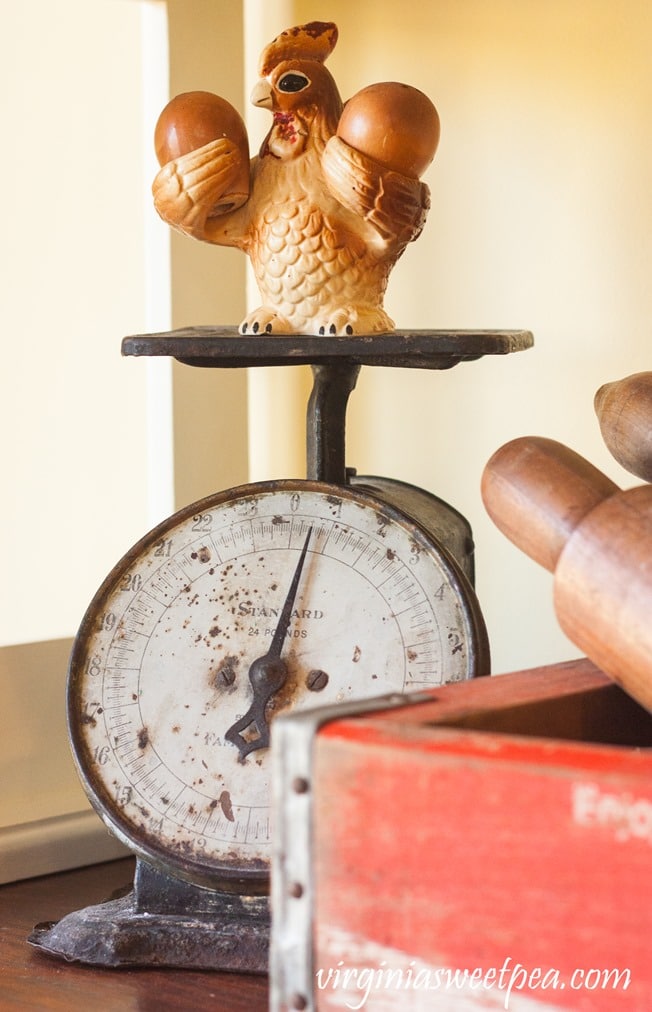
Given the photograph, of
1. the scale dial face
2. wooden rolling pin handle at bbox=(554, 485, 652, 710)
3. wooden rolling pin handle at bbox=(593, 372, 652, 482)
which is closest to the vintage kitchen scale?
the scale dial face

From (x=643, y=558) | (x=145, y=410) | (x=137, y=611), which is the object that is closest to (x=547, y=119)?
(x=145, y=410)

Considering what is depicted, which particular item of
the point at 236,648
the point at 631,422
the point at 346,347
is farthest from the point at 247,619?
the point at 631,422

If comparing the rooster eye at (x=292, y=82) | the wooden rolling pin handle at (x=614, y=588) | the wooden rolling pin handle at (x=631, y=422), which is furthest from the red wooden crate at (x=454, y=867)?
the rooster eye at (x=292, y=82)

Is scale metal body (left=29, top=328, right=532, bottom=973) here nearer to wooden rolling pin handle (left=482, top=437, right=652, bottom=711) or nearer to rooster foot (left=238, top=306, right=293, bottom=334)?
rooster foot (left=238, top=306, right=293, bottom=334)

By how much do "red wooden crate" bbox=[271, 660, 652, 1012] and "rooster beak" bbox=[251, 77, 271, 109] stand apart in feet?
1.86

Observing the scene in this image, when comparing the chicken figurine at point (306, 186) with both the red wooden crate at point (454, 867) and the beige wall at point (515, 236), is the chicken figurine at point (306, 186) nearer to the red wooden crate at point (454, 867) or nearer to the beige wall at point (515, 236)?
the beige wall at point (515, 236)

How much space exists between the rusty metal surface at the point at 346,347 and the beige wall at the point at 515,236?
0.22m

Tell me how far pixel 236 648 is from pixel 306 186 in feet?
1.13

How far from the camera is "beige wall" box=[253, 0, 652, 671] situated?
1.08 meters

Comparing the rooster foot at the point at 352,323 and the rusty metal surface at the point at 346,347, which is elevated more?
the rooster foot at the point at 352,323

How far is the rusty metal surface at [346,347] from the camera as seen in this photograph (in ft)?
2.84

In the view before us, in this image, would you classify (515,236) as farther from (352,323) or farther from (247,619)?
(247,619)

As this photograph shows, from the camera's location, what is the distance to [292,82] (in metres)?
0.93

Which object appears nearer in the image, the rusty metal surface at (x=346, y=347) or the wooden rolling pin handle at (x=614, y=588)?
the wooden rolling pin handle at (x=614, y=588)
